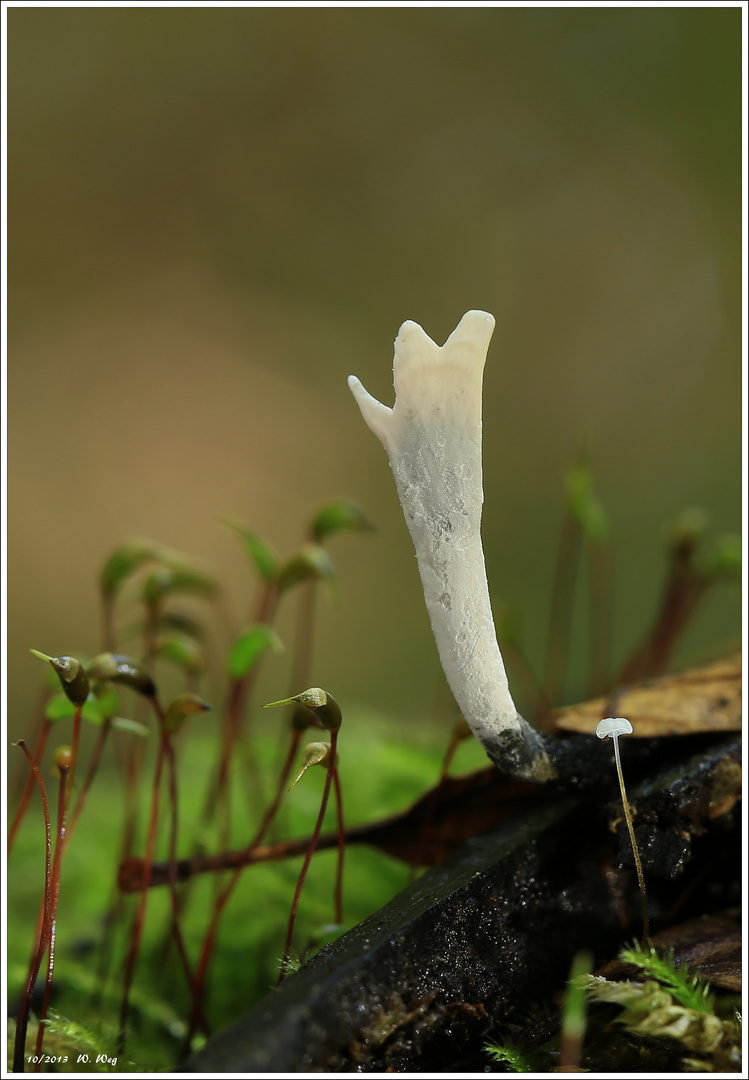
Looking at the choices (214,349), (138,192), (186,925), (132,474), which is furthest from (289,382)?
(186,925)

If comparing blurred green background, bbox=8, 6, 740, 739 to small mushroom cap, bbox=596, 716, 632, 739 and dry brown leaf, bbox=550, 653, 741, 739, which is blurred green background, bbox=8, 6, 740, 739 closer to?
dry brown leaf, bbox=550, 653, 741, 739

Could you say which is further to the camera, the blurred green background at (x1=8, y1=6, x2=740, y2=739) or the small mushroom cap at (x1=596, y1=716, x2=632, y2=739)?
Result: the blurred green background at (x1=8, y1=6, x2=740, y2=739)

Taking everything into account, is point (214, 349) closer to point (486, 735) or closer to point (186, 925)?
point (186, 925)

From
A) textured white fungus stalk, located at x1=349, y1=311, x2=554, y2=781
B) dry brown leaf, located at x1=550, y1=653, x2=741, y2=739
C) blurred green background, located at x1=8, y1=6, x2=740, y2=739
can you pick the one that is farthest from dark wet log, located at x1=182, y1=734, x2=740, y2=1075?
blurred green background, located at x1=8, y1=6, x2=740, y2=739

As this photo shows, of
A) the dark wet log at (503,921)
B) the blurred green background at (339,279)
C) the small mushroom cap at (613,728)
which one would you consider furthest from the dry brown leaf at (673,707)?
the blurred green background at (339,279)

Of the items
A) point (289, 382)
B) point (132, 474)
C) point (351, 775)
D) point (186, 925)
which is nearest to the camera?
point (186, 925)

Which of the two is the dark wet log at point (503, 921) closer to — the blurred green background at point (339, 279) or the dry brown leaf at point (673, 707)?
the dry brown leaf at point (673, 707)
